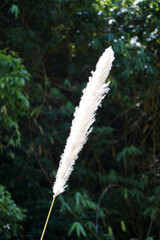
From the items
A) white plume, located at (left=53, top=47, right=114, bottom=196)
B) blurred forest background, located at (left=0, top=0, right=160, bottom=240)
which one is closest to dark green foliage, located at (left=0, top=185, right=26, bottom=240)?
blurred forest background, located at (left=0, top=0, right=160, bottom=240)

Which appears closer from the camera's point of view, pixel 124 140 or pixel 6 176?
pixel 6 176

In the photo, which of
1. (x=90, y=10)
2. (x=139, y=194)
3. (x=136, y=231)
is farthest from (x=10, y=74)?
(x=136, y=231)

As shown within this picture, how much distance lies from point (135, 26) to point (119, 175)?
5.60ft

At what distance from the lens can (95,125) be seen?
402 centimetres

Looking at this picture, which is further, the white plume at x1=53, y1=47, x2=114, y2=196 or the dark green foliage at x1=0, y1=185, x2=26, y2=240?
the dark green foliage at x1=0, y1=185, x2=26, y2=240

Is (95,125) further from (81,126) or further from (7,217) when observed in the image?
(81,126)

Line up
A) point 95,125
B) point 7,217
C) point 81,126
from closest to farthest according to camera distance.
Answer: point 81,126 → point 7,217 → point 95,125

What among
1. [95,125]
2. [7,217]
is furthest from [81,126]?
[95,125]

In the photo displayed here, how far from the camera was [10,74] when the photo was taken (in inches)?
102

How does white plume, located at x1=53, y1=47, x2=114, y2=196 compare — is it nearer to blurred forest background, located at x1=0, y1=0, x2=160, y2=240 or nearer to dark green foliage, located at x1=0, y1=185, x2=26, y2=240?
dark green foliage, located at x1=0, y1=185, x2=26, y2=240

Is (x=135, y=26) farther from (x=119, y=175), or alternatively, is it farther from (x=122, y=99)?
(x=119, y=175)

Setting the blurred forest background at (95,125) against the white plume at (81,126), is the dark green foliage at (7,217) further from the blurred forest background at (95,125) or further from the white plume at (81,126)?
the white plume at (81,126)

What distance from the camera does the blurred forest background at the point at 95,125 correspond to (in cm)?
319

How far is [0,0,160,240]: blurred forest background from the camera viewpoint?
125 inches
